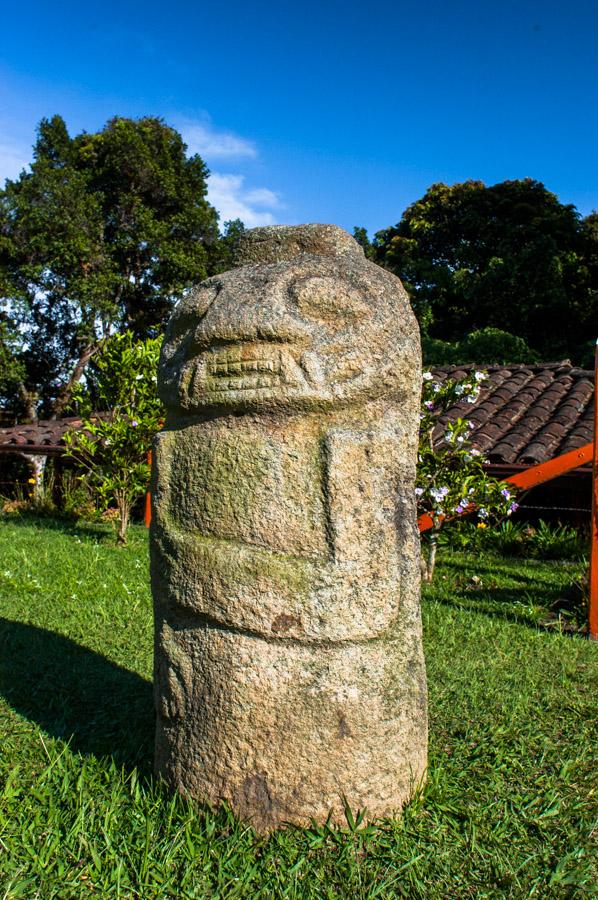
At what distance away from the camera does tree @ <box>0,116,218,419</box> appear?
1614cm

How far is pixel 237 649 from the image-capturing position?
244 cm

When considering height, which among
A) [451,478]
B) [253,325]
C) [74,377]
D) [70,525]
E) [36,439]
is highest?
[74,377]

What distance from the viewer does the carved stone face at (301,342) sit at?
246 cm

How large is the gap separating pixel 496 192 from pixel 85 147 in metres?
9.95

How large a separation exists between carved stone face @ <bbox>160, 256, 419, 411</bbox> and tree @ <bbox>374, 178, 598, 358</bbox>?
14.9 meters

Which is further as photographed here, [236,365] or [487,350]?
[487,350]

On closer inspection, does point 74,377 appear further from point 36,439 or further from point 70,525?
point 70,525

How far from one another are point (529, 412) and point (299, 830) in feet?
27.5

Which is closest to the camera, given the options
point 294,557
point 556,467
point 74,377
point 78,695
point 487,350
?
point 294,557

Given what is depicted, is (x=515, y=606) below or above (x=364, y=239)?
below

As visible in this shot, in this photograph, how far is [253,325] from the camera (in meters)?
2.48

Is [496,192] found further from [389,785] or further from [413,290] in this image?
[389,785]

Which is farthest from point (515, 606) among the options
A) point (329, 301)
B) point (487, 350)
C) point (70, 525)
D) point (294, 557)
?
point (487, 350)

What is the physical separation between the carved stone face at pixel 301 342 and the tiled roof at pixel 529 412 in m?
5.81
